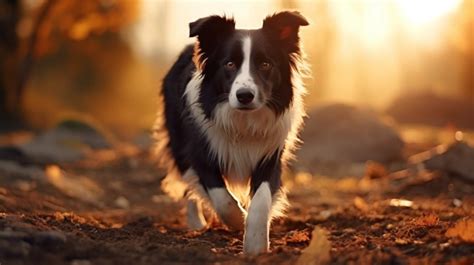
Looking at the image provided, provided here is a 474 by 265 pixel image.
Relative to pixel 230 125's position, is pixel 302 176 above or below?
below

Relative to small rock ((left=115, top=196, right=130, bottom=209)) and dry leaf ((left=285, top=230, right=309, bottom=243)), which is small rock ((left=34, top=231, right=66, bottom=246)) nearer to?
dry leaf ((left=285, top=230, right=309, bottom=243))

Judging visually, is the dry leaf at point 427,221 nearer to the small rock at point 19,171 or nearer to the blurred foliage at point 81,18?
the small rock at point 19,171

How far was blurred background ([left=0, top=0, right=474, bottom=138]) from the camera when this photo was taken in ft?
92.4

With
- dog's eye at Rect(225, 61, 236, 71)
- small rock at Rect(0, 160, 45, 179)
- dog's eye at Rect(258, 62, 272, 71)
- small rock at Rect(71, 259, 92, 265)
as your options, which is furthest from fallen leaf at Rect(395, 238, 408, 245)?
small rock at Rect(0, 160, 45, 179)

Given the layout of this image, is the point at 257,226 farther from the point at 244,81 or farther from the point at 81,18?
the point at 81,18

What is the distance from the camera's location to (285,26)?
718cm

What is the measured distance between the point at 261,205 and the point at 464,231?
1.62m

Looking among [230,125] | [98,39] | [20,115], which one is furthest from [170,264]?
[98,39]

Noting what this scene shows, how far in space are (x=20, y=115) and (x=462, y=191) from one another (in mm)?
21589

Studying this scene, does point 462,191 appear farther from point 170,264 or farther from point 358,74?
point 358,74

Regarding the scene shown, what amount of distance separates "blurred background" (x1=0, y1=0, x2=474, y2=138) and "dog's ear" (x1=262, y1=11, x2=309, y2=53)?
51.3ft

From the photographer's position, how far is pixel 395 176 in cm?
1420

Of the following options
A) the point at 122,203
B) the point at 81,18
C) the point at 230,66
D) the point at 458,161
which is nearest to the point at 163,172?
the point at 122,203

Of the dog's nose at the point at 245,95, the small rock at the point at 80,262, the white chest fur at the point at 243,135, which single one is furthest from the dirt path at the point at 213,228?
the dog's nose at the point at 245,95
